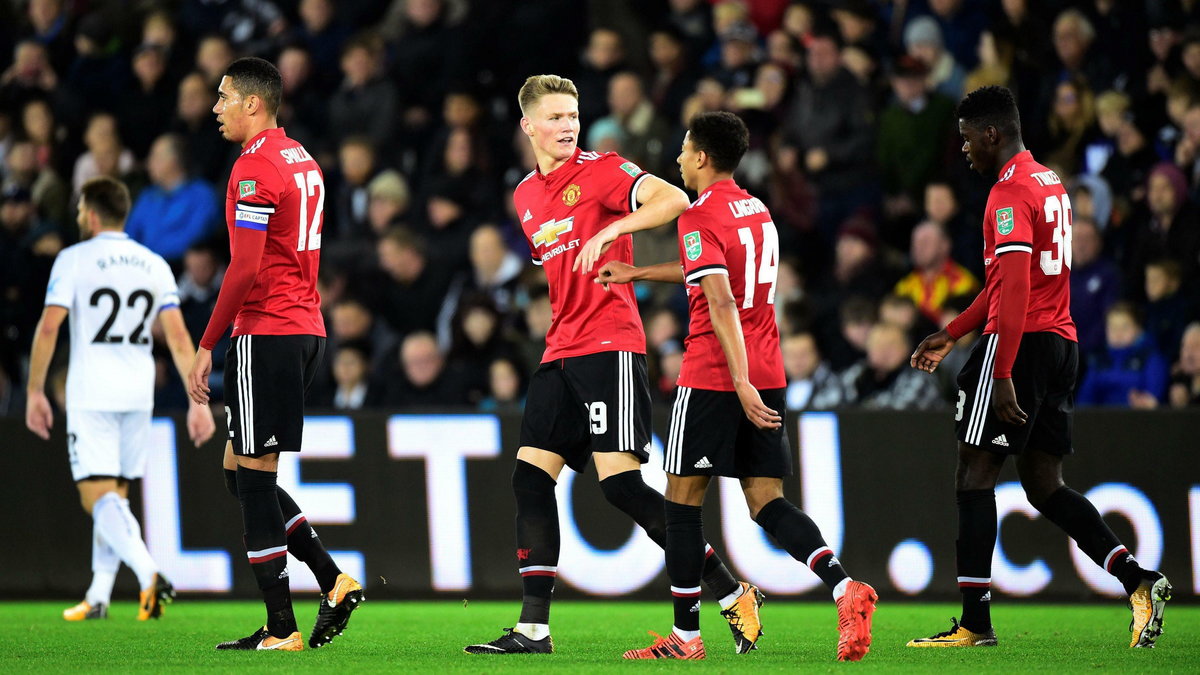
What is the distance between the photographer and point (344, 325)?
38.6 ft

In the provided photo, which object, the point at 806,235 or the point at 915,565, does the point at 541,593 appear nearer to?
the point at 915,565

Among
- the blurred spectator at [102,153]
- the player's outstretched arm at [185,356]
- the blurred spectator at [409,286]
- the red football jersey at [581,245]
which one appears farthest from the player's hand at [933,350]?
the blurred spectator at [102,153]

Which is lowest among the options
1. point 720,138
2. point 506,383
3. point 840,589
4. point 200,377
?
point 840,589

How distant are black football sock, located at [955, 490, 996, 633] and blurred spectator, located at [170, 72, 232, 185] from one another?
8.28 m

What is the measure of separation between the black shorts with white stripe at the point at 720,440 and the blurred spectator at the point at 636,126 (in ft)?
19.2

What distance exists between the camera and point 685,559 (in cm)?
603

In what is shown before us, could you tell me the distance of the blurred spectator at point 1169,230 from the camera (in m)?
10.1

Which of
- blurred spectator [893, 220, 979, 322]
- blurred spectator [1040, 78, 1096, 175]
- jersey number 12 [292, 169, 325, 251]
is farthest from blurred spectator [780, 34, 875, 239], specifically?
jersey number 12 [292, 169, 325, 251]

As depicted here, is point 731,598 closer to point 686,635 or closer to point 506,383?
point 686,635

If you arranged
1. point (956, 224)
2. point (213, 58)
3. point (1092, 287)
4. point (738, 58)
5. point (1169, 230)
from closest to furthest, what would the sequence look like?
1. point (1169, 230)
2. point (1092, 287)
3. point (956, 224)
4. point (738, 58)
5. point (213, 58)

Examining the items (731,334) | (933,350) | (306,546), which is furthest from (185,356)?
(933,350)

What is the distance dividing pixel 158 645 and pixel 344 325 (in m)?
5.04

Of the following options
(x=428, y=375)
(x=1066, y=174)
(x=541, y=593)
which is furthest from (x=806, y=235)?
(x=541, y=593)

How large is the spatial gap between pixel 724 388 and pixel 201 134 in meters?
8.59
